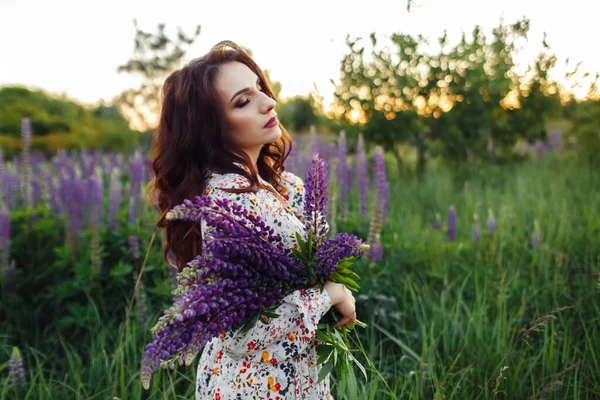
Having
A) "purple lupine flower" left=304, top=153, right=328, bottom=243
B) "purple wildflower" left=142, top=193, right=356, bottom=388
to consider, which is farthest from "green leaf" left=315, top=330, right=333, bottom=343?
"purple lupine flower" left=304, top=153, right=328, bottom=243

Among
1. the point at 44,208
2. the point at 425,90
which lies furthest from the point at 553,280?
the point at 44,208

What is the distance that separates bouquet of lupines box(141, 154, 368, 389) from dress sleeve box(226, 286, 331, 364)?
0.12ft

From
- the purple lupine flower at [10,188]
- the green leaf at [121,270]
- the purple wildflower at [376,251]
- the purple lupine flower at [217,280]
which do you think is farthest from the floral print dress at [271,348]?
the purple lupine flower at [10,188]

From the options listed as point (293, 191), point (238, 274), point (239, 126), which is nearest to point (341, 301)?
point (238, 274)

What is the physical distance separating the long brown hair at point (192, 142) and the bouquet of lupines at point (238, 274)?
389mm

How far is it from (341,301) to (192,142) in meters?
0.84

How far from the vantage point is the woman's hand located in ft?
4.94

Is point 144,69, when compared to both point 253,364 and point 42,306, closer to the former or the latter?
point 42,306

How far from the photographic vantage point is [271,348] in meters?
1.57

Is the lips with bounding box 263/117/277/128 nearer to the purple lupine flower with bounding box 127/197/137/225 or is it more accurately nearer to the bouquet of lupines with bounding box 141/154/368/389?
the bouquet of lupines with bounding box 141/154/368/389

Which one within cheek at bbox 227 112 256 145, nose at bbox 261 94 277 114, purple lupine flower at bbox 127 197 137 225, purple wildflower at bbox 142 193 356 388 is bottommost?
purple lupine flower at bbox 127 197 137 225

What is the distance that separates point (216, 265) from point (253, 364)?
0.50m

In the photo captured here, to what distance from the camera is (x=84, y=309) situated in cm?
304

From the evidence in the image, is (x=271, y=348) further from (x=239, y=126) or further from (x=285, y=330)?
(x=239, y=126)
